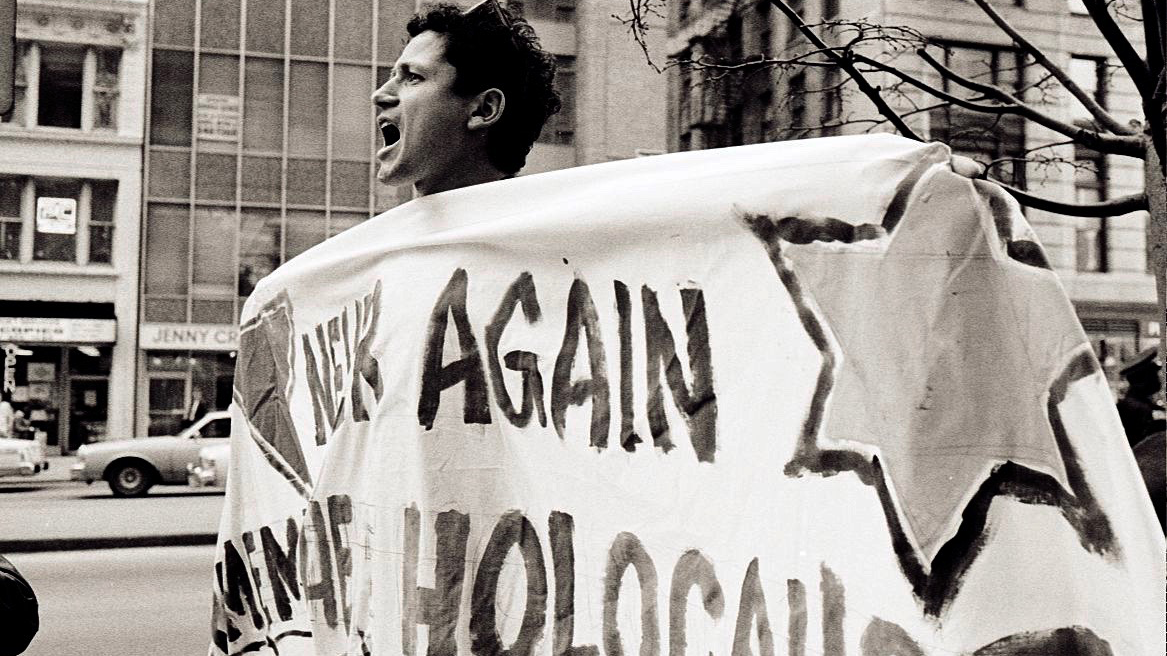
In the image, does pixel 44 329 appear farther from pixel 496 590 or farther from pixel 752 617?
pixel 752 617

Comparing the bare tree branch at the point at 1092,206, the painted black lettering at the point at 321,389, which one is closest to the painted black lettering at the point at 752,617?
the painted black lettering at the point at 321,389

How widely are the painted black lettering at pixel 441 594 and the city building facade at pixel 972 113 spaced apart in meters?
3.71

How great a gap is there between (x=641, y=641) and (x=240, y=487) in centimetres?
121

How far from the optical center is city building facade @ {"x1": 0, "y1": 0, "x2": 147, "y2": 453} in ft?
83.0

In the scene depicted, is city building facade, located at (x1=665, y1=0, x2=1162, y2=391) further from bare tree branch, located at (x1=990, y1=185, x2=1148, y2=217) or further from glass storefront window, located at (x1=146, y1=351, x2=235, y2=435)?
glass storefront window, located at (x1=146, y1=351, x2=235, y2=435)

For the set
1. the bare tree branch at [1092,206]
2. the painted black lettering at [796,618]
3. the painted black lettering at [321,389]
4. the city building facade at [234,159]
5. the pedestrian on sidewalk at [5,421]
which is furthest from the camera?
the city building facade at [234,159]

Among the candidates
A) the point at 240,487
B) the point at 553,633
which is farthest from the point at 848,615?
the point at 240,487

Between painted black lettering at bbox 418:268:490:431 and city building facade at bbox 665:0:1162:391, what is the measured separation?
3.60 m

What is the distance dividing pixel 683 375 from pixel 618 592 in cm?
29

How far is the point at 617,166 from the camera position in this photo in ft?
5.59

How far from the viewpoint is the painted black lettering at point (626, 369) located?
158 centimetres

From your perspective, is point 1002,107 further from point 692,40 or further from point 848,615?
point 692,40

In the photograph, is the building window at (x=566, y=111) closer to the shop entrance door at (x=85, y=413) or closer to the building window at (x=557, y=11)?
the building window at (x=557, y=11)

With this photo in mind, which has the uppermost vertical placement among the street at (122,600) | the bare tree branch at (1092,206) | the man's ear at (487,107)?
the bare tree branch at (1092,206)
